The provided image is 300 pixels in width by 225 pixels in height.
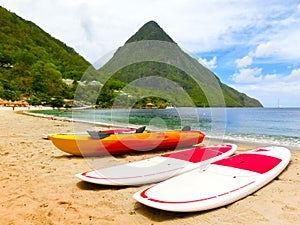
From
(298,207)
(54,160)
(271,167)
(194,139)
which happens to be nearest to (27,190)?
(54,160)

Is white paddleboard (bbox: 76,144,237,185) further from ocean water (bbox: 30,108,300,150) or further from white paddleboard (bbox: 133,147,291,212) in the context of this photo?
ocean water (bbox: 30,108,300,150)

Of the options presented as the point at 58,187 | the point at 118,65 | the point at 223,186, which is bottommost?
the point at 58,187

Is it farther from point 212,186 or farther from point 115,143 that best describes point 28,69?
point 212,186

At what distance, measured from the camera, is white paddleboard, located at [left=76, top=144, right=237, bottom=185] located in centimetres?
432

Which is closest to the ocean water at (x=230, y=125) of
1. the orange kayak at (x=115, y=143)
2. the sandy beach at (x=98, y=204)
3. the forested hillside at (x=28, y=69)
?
the orange kayak at (x=115, y=143)

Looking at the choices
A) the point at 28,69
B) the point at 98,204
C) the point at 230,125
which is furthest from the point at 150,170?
the point at 28,69

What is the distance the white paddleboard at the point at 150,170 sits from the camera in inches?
170

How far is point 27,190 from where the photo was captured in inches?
158

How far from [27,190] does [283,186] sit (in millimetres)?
4263

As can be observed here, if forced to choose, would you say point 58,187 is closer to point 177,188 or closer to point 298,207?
point 177,188

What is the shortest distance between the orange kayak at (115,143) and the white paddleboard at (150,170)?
159 centimetres

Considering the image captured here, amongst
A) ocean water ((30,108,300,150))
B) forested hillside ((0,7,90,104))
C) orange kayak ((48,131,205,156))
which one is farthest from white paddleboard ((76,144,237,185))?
forested hillside ((0,7,90,104))

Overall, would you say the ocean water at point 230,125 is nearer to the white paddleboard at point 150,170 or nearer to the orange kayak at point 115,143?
the orange kayak at point 115,143

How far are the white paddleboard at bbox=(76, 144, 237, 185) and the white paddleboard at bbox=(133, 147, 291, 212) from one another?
55cm
